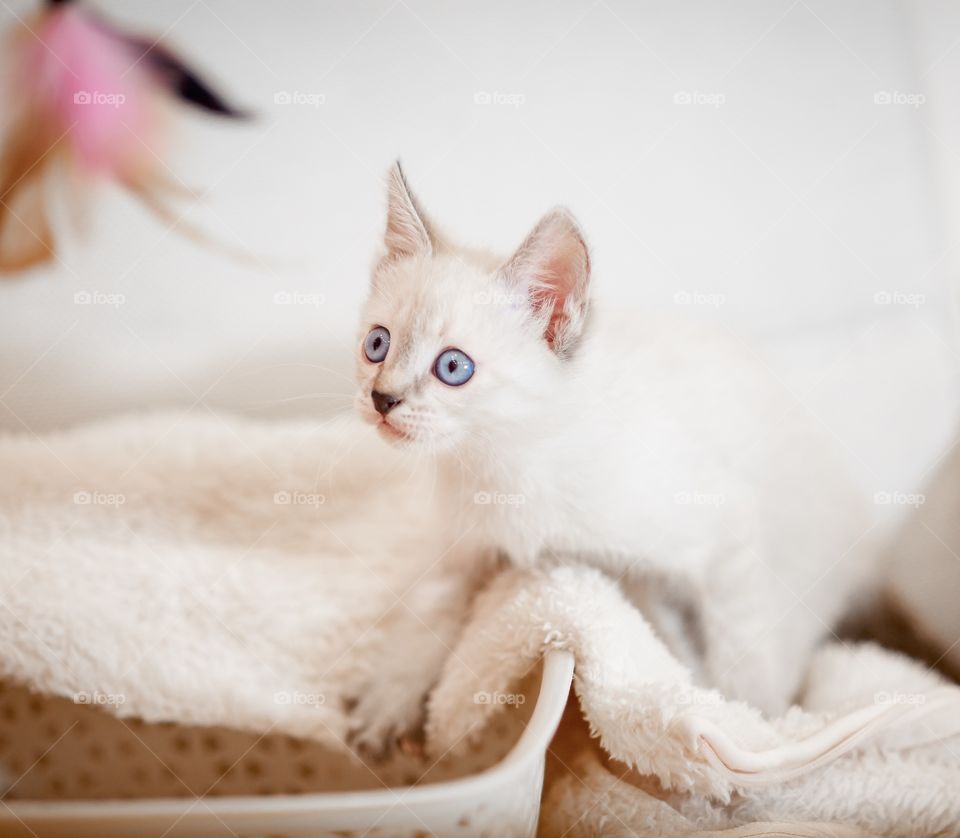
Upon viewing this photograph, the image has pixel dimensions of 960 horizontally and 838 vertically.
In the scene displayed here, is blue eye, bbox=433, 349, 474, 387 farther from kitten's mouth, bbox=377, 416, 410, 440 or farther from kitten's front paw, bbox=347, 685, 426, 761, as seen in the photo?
kitten's front paw, bbox=347, 685, 426, 761

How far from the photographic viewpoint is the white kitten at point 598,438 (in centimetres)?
91

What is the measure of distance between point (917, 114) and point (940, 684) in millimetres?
835

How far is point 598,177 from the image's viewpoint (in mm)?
1272

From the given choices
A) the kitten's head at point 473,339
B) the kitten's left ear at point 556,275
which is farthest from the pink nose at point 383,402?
the kitten's left ear at point 556,275

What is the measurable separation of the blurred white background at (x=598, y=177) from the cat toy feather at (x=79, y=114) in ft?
0.11

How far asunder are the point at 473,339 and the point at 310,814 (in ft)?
1.61

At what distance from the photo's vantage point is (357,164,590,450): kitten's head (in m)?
0.89

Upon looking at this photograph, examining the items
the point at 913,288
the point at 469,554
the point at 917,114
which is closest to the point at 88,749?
the point at 469,554

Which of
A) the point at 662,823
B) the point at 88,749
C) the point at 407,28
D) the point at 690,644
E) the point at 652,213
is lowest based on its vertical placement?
the point at 88,749

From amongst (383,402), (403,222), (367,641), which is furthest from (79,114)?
(367,641)


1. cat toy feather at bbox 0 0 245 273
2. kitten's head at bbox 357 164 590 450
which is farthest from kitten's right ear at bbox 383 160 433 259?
cat toy feather at bbox 0 0 245 273

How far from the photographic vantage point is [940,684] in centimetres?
104

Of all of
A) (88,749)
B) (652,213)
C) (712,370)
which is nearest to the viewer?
(88,749)

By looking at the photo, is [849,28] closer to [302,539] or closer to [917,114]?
[917,114]
